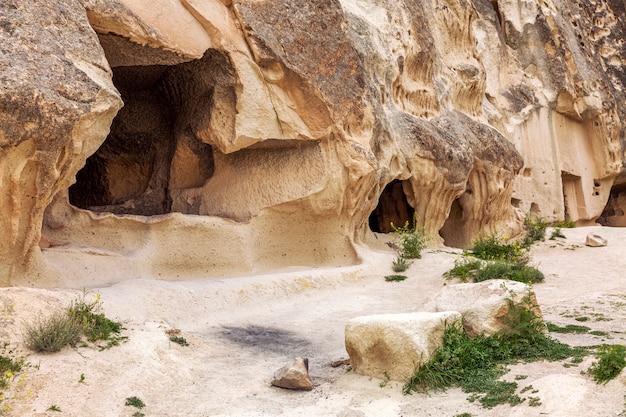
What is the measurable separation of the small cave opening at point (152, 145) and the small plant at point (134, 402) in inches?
207

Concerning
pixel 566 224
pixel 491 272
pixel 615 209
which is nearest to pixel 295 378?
pixel 491 272

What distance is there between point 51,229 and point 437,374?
18.5 feet

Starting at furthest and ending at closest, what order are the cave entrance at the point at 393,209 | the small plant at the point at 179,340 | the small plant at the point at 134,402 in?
the cave entrance at the point at 393,209, the small plant at the point at 179,340, the small plant at the point at 134,402

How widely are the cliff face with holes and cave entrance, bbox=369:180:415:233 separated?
49 millimetres

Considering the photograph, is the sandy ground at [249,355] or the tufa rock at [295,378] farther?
the tufa rock at [295,378]

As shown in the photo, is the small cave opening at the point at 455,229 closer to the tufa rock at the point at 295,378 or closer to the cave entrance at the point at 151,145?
the cave entrance at the point at 151,145

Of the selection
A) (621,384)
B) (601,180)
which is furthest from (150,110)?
(601,180)

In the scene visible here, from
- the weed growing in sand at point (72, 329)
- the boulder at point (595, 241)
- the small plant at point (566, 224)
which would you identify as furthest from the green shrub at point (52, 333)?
the small plant at point (566, 224)

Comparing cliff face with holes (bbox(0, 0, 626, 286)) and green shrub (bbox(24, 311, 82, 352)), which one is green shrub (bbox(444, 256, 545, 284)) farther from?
green shrub (bbox(24, 311, 82, 352))

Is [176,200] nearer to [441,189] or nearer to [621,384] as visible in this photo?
[441,189]

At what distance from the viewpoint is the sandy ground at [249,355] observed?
13.1ft

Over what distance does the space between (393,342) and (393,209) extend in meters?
10.2

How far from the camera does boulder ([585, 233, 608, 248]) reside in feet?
41.5

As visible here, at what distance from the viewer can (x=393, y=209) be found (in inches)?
573
